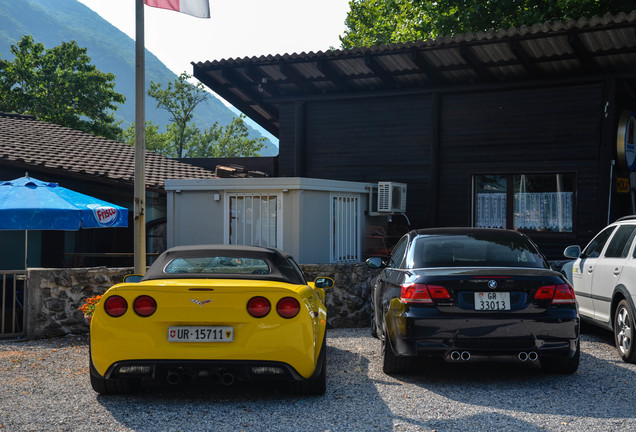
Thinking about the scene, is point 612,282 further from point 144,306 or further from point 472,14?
point 472,14

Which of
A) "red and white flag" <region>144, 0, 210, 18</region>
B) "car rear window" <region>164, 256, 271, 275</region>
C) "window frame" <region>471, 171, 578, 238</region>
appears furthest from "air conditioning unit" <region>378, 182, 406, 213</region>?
"car rear window" <region>164, 256, 271, 275</region>

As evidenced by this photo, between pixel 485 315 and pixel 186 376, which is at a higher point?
pixel 485 315

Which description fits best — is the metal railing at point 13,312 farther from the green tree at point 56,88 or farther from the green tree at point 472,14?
the green tree at point 56,88

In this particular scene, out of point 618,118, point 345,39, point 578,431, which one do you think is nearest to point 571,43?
point 618,118

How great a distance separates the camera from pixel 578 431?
4.68 meters

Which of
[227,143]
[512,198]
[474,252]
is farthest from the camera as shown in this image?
[227,143]

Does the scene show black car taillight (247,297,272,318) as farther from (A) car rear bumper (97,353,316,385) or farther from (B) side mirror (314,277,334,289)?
(B) side mirror (314,277,334,289)

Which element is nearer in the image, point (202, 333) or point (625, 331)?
point (202, 333)

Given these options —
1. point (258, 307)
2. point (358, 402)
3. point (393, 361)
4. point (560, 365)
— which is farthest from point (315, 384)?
point (560, 365)

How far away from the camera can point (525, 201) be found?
556 inches

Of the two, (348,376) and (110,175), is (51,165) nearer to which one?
(110,175)

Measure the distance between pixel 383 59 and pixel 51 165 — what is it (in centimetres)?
752

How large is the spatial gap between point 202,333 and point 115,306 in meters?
0.72

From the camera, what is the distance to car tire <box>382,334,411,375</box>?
6.48m
